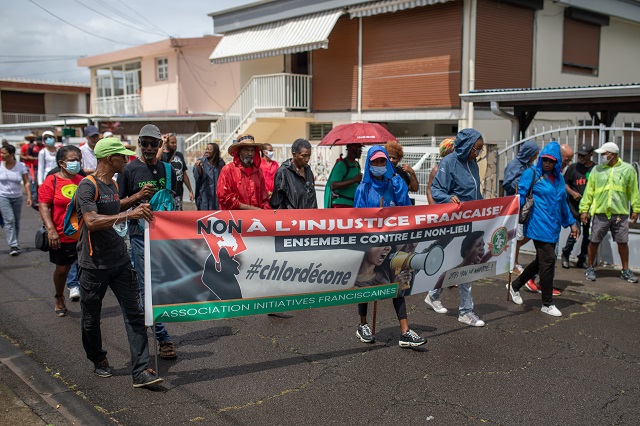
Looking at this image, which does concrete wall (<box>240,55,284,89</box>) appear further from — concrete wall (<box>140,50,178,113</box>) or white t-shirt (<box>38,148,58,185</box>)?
white t-shirt (<box>38,148,58,185</box>)

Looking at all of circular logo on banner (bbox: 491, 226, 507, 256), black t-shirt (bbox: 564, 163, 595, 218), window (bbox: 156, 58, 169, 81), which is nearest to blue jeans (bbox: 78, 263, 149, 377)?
circular logo on banner (bbox: 491, 226, 507, 256)

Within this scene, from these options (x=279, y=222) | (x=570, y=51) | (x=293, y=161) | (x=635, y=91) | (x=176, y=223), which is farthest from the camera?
(x=570, y=51)

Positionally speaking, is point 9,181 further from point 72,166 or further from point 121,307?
point 121,307

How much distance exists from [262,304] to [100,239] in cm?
138

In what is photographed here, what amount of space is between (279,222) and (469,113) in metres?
11.2

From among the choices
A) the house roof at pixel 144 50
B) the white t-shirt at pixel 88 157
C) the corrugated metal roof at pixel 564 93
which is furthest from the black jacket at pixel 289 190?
the house roof at pixel 144 50

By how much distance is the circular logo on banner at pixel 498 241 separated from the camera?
6402mm

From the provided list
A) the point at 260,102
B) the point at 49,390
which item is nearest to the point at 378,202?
the point at 49,390

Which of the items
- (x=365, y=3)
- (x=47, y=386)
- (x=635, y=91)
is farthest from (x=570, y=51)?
(x=47, y=386)

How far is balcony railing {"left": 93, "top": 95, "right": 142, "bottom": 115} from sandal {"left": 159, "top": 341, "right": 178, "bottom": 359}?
1030 inches

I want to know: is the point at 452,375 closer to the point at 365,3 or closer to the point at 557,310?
the point at 557,310

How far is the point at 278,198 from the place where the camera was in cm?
651

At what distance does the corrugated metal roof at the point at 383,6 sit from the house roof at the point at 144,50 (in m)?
11.1

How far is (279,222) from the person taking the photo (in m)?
5.05
